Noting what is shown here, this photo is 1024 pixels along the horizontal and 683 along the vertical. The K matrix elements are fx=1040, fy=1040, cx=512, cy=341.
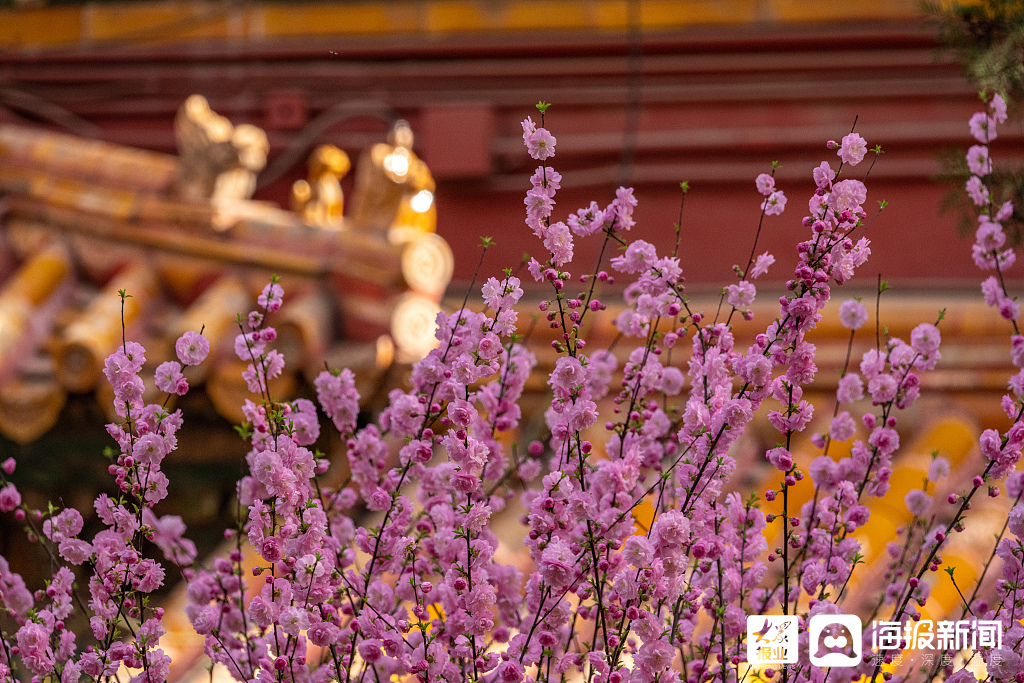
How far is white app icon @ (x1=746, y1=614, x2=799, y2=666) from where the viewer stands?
35.1 inches

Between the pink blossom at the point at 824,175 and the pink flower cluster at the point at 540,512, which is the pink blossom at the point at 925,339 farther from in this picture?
the pink blossom at the point at 824,175

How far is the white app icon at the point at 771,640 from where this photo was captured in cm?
89

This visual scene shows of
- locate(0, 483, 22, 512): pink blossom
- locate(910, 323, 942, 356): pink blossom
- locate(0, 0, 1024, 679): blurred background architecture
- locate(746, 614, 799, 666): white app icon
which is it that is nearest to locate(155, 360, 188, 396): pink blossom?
locate(0, 483, 22, 512): pink blossom

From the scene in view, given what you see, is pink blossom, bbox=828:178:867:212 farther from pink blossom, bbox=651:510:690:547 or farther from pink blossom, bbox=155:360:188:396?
pink blossom, bbox=155:360:188:396

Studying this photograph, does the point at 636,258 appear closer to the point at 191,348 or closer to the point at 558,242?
the point at 558,242

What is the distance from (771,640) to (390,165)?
1532mm

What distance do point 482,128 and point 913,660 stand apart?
180cm

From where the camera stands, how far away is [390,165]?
7.27ft

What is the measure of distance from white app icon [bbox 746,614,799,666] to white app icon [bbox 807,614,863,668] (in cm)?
2

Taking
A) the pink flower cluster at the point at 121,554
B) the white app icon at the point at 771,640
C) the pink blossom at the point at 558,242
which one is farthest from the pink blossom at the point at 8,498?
the white app icon at the point at 771,640

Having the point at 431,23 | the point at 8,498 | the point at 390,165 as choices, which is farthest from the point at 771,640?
the point at 431,23

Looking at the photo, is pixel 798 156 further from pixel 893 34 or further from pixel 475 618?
→ pixel 475 618

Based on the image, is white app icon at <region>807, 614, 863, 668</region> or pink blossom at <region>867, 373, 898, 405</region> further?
pink blossom at <region>867, 373, 898, 405</region>

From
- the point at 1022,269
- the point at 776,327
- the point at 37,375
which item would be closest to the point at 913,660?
the point at 776,327
